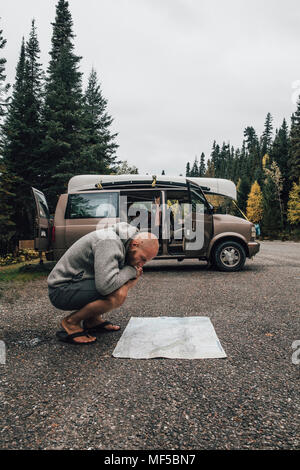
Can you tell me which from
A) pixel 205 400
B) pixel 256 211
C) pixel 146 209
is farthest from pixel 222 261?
pixel 256 211

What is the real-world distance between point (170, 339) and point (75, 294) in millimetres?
1082

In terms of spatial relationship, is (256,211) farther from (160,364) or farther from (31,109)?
(160,364)

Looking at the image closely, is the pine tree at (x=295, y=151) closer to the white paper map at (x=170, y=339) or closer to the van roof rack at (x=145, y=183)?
the van roof rack at (x=145, y=183)

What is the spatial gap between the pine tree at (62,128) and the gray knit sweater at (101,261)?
58.7 ft

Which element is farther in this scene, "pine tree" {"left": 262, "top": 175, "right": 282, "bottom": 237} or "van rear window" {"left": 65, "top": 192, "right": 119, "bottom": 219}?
"pine tree" {"left": 262, "top": 175, "right": 282, "bottom": 237}

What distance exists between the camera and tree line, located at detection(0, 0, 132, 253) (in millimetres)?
20297

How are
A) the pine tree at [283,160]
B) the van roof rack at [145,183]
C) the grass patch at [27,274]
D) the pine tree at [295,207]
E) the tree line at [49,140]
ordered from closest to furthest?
the grass patch at [27,274] → the van roof rack at [145,183] → the tree line at [49,140] → the pine tree at [295,207] → the pine tree at [283,160]

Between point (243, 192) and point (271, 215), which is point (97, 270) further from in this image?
point (243, 192)

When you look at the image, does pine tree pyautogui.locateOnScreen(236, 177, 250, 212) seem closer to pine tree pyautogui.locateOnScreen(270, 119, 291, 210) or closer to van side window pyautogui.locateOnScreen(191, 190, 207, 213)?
pine tree pyautogui.locateOnScreen(270, 119, 291, 210)

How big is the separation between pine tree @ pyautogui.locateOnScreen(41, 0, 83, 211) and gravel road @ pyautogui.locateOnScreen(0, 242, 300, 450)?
58.7 ft

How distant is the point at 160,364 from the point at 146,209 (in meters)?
5.53

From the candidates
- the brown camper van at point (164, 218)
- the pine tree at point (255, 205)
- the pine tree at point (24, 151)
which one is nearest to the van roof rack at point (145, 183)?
the brown camper van at point (164, 218)

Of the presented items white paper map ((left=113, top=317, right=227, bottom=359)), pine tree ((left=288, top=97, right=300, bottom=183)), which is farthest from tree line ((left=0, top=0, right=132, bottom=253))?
pine tree ((left=288, top=97, right=300, bottom=183))

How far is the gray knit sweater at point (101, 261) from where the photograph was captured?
280 cm
